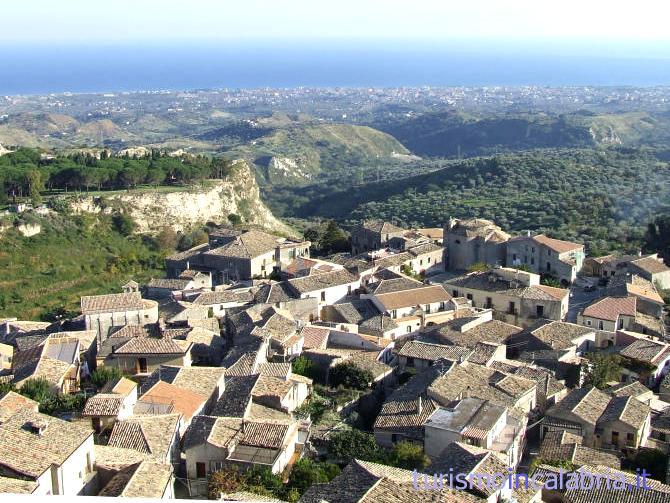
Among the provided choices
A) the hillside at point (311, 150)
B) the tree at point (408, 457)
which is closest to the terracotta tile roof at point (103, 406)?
the tree at point (408, 457)

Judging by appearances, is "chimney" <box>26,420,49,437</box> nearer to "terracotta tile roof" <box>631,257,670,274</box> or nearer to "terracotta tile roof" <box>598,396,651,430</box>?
"terracotta tile roof" <box>598,396,651,430</box>

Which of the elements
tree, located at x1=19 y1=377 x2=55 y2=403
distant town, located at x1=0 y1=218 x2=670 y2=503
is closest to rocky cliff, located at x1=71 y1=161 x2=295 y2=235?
distant town, located at x1=0 y1=218 x2=670 y2=503

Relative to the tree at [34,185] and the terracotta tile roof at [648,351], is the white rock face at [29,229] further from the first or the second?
the terracotta tile roof at [648,351]

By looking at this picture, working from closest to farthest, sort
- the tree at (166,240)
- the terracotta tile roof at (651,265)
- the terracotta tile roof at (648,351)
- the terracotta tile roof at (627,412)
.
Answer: the terracotta tile roof at (627,412) → the terracotta tile roof at (648,351) → the terracotta tile roof at (651,265) → the tree at (166,240)

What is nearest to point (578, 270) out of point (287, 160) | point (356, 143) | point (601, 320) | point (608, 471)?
point (601, 320)

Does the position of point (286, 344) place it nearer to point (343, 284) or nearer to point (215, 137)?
point (343, 284)
